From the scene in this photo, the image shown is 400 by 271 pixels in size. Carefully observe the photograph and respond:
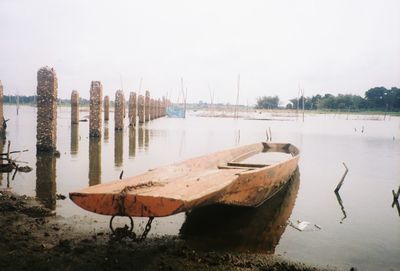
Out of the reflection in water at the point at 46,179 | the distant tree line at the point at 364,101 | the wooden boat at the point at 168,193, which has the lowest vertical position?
the reflection in water at the point at 46,179

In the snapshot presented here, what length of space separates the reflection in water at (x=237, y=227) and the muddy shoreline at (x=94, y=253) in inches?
13.7

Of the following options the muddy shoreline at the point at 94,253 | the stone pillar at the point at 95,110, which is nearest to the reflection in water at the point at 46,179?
the muddy shoreline at the point at 94,253

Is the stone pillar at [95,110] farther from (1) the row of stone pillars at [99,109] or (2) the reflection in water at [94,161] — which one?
(2) the reflection in water at [94,161]

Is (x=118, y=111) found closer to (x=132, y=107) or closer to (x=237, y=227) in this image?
(x=132, y=107)

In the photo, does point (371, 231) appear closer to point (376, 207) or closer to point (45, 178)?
point (376, 207)

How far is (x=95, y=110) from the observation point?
57.6 ft

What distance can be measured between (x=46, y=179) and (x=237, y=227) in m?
5.11

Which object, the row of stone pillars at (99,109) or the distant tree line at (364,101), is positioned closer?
the row of stone pillars at (99,109)

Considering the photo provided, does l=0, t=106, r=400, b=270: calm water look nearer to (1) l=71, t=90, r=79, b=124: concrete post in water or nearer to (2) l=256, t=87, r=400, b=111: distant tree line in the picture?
(1) l=71, t=90, r=79, b=124: concrete post in water

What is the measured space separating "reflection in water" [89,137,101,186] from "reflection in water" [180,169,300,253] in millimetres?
3592

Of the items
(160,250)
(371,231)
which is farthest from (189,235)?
(371,231)

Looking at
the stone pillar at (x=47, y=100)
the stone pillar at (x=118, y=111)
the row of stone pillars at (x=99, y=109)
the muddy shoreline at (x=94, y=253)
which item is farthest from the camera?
the stone pillar at (x=118, y=111)

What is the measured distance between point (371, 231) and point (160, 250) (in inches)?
169

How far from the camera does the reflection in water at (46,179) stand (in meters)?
6.93
